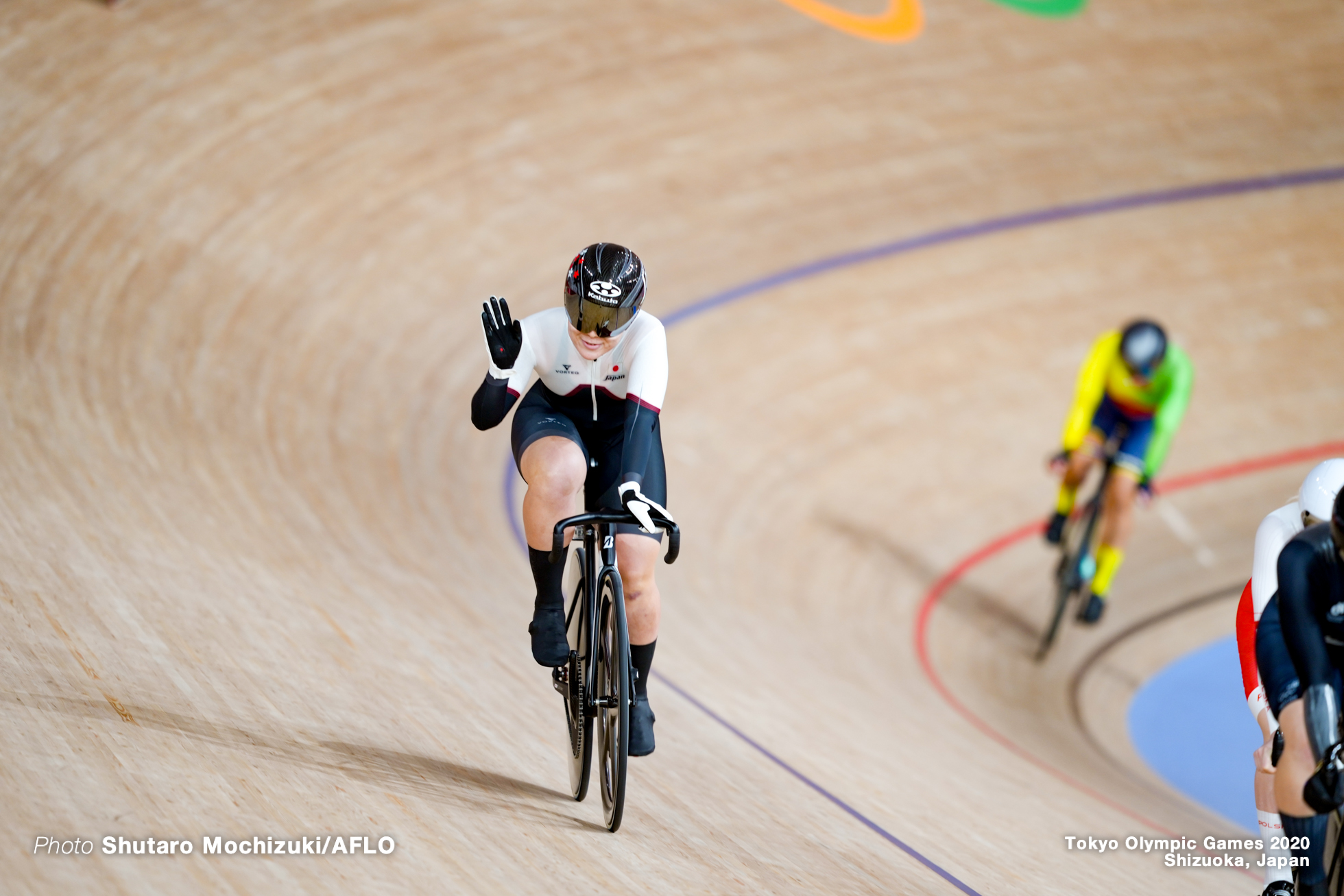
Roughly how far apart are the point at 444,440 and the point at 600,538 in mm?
2525

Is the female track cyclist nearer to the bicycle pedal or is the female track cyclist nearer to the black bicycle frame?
the black bicycle frame

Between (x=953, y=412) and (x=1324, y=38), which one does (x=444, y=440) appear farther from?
(x=1324, y=38)

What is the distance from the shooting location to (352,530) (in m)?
3.95

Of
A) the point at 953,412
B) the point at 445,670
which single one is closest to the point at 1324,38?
the point at 953,412

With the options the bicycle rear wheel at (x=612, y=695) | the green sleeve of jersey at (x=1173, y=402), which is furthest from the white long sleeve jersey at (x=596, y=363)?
the green sleeve of jersey at (x=1173, y=402)

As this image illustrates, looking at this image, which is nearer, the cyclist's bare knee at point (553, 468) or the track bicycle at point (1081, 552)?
the cyclist's bare knee at point (553, 468)

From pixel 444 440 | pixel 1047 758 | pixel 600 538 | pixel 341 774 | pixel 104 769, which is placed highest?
pixel 600 538

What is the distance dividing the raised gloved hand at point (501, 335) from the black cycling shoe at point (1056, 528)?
3136 mm

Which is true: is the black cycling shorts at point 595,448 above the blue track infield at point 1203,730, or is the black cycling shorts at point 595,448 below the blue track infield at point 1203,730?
above

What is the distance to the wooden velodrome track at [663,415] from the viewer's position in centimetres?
264

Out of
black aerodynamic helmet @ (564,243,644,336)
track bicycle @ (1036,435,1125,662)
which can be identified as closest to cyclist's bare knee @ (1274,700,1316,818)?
black aerodynamic helmet @ (564,243,644,336)

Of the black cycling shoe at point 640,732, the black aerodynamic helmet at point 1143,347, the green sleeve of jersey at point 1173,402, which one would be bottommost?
the green sleeve of jersey at point 1173,402

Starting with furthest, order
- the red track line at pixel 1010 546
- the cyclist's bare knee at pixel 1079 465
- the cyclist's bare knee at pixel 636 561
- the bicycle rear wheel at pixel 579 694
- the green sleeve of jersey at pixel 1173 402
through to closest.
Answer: the cyclist's bare knee at pixel 1079 465, the green sleeve of jersey at pixel 1173 402, the red track line at pixel 1010 546, the bicycle rear wheel at pixel 579 694, the cyclist's bare knee at pixel 636 561

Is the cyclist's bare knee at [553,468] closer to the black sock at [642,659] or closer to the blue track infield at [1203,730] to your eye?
the black sock at [642,659]
